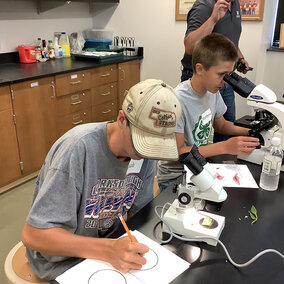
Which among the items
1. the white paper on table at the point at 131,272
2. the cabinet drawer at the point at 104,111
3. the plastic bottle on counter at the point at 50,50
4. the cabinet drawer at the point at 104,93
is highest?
the plastic bottle on counter at the point at 50,50

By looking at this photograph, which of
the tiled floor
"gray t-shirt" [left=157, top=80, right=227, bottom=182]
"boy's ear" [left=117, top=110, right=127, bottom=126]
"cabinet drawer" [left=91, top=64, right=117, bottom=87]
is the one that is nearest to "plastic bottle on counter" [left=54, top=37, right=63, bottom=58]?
"cabinet drawer" [left=91, top=64, right=117, bottom=87]

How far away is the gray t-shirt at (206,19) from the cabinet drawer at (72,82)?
113 cm

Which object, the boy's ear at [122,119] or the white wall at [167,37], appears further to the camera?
the white wall at [167,37]

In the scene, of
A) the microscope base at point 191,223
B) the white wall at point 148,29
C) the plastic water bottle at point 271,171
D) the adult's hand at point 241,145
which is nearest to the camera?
the microscope base at point 191,223

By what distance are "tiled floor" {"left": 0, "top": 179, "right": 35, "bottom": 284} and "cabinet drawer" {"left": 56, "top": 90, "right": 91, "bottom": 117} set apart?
0.71 m

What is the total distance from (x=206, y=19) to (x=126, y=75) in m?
1.67

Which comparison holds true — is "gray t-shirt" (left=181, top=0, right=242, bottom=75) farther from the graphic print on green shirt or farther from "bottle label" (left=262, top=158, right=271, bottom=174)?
"bottle label" (left=262, top=158, right=271, bottom=174)

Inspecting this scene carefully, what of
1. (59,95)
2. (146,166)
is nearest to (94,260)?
(146,166)

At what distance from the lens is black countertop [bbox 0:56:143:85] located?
2640mm

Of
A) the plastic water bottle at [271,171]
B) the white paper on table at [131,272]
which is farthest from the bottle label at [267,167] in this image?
the white paper on table at [131,272]

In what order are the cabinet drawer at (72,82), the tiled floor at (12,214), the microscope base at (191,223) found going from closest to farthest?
the microscope base at (191,223)
the tiled floor at (12,214)
the cabinet drawer at (72,82)

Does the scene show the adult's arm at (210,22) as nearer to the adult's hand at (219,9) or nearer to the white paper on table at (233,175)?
the adult's hand at (219,9)

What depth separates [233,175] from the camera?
1389 mm

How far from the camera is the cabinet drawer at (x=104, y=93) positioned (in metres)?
3.43
